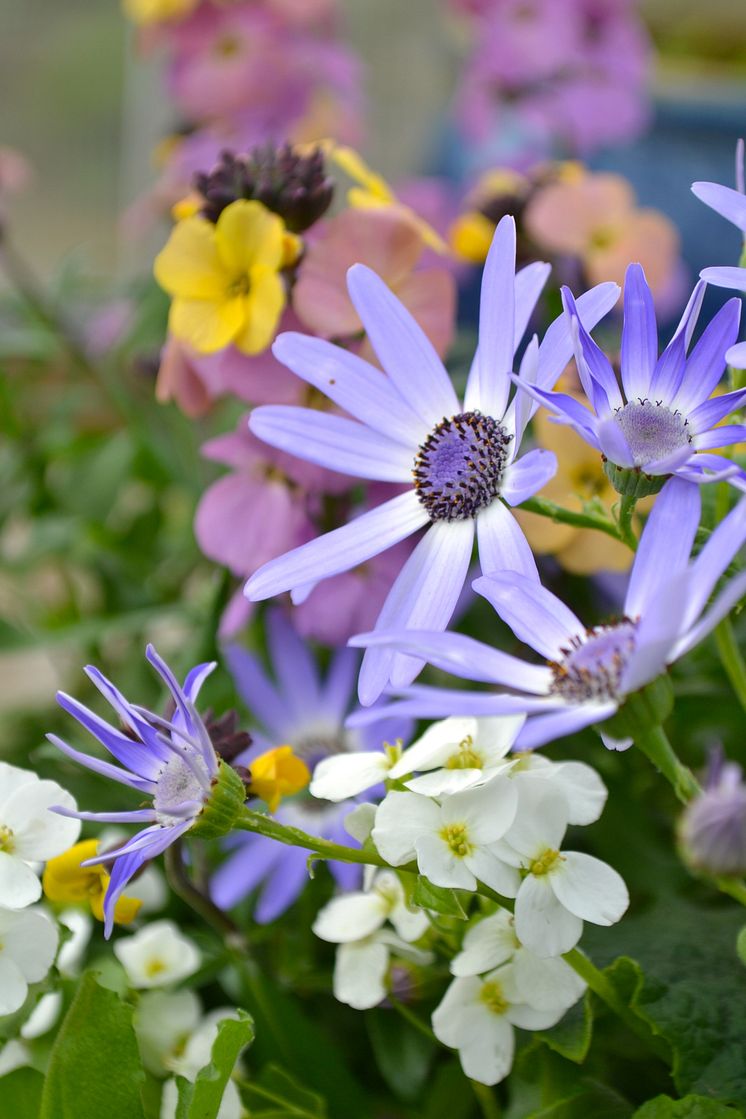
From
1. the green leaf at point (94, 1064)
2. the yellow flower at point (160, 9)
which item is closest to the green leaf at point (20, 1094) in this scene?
the green leaf at point (94, 1064)

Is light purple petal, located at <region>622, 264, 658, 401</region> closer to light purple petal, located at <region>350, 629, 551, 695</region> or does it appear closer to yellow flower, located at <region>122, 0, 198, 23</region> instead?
light purple petal, located at <region>350, 629, 551, 695</region>

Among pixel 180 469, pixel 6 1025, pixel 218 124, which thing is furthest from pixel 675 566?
pixel 218 124

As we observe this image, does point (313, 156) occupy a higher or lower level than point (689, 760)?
higher

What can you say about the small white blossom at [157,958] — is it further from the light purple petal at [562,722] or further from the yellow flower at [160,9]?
the yellow flower at [160,9]

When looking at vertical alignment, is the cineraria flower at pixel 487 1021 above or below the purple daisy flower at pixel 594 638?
below

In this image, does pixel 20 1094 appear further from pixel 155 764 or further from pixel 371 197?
pixel 371 197

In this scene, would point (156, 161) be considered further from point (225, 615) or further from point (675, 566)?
point (675, 566)

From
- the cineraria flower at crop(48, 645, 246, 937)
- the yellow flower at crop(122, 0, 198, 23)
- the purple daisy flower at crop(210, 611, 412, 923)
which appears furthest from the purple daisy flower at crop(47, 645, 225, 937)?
the yellow flower at crop(122, 0, 198, 23)
